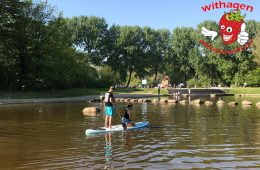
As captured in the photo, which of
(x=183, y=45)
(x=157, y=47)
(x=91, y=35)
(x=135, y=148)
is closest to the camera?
(x=135, y=148)

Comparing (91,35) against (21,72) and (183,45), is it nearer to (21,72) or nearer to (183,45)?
(183,45)

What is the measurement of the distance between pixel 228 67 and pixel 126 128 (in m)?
85.0

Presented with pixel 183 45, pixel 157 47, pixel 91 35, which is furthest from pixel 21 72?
pixel 183 45

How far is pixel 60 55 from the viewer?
6088 cm

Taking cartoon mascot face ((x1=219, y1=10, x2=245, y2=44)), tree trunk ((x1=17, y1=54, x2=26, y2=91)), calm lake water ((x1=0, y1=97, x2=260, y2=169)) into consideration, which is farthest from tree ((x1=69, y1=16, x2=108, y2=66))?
calm lake water ((x1=0, y1=97, x2=260, y2=169))

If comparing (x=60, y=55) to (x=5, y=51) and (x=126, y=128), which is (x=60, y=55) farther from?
(x=126, y=128)

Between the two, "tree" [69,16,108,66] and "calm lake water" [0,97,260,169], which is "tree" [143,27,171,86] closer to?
"tree" [69,16,108,66]

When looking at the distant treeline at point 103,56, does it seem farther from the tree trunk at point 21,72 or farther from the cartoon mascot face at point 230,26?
the cartoon mascot face at point 230,26

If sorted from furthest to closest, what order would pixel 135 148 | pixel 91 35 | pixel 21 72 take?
pixel 91 35 < pixel 21 72 < pixel 135 148

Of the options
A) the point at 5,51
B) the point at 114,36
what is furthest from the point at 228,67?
the point at 5,51

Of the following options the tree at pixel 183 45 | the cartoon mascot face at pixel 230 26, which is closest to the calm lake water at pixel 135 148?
the cartoon mascot face at pixel 230 26

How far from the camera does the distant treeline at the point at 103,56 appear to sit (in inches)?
2351

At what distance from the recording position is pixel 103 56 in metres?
108

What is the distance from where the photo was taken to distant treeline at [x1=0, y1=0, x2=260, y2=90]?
59719mm
